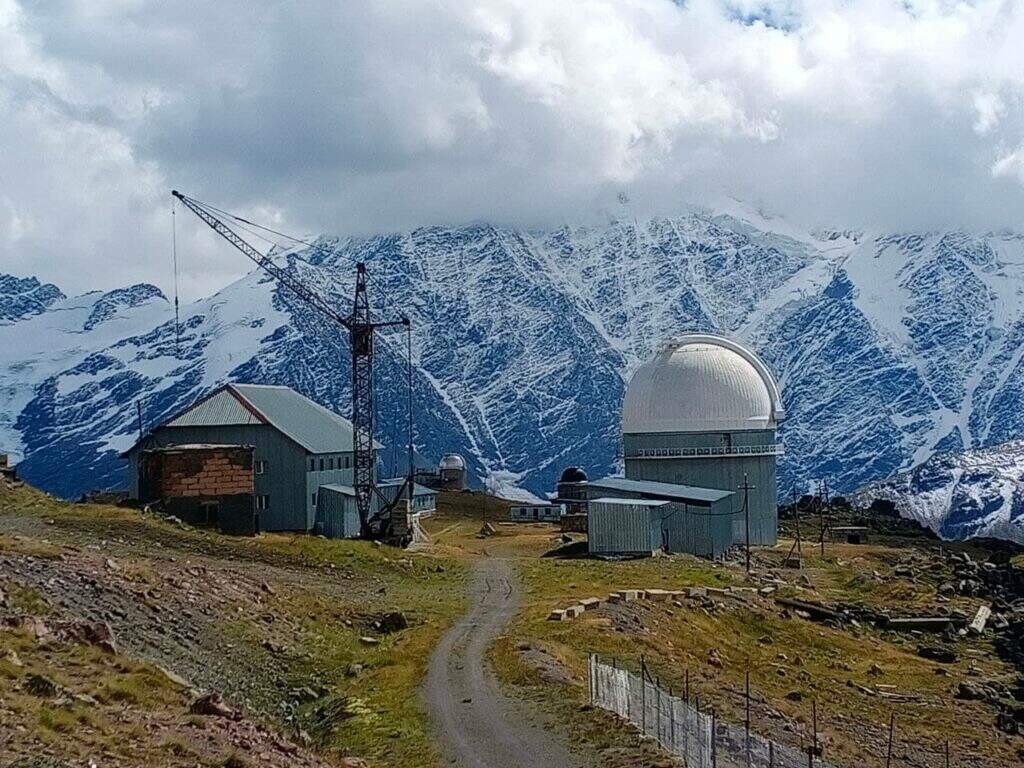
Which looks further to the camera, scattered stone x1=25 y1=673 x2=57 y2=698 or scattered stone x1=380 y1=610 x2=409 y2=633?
scattered stone x1=380 y1=610 x2=409 y2=633

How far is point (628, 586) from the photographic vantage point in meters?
47.3

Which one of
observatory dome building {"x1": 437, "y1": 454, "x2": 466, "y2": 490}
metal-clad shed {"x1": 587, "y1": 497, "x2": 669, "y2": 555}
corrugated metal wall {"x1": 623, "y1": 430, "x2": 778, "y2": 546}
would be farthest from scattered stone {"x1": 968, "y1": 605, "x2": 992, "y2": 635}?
observatory dome building {"x1": 437, "y1": 454, "x2": 466, "y2": 490}

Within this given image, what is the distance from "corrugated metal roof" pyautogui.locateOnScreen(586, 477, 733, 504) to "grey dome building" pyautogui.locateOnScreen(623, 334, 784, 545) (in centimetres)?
194

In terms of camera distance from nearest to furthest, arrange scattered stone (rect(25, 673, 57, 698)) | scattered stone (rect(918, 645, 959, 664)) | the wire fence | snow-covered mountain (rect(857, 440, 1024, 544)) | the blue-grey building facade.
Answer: scattered stone (rect(25, 673, 57, 698))
the wire fence
scattered stone (rect(918, 645, 959, 664))
the blue-grey building facade
snow-covered mountain (rect(857, 440, 1024, 544))

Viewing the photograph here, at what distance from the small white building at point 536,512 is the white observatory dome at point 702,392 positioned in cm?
1839

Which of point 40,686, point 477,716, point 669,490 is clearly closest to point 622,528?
point 669,490

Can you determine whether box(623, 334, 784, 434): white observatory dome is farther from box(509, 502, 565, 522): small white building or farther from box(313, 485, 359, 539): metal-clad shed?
box(313, 485, 359, 539): metal-clad shed

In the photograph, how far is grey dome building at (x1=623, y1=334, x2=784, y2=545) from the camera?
80.4 meters

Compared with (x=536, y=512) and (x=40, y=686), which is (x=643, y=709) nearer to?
(x=40, y=686)

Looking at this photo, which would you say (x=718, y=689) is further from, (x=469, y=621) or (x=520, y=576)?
(x=520, y=576)

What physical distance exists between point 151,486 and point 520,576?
21.3 meters

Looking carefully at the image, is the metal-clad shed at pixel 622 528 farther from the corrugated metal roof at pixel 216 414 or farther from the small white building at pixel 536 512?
the small white building at pixel 536 512

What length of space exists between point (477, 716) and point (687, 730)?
4.02 m

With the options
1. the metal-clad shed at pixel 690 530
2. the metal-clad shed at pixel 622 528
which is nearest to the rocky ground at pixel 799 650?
the metal-clad shed at pixel 622 528
